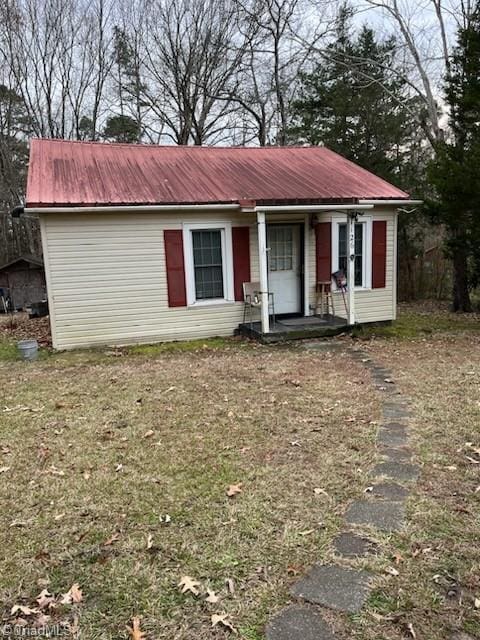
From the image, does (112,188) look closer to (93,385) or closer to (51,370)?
(51,370)

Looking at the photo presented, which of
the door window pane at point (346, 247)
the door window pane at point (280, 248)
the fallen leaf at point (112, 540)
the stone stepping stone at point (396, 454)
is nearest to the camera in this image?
the fallen leaf at point (112, 540)

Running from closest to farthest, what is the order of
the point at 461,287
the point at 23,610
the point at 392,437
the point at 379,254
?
the point at 23,610 < the point at 392,437 < the point at 379,254 < the point at 461,287

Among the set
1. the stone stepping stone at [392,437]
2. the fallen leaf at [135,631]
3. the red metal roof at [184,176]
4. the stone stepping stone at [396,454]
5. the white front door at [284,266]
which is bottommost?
the stone stepping stone at [392,437]

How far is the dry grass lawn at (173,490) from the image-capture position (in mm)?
2283

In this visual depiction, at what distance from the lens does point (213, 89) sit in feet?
65.2

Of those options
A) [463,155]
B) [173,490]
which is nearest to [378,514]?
[173,490]

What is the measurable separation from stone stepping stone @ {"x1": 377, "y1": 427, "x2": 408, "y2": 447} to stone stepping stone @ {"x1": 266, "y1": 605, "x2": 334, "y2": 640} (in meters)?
2.07

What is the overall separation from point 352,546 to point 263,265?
245 inches

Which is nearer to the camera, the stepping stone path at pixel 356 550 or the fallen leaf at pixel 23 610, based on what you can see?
the stepping stone path at pixel 356 550

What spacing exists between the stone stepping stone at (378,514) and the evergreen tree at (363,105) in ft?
46.9

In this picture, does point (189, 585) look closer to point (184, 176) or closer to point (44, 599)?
point (44, 599)

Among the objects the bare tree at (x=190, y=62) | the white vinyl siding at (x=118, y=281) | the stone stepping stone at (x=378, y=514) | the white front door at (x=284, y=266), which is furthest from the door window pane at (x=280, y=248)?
the bare tree at (x=190, y=62)

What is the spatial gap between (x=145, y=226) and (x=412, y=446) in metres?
6.28

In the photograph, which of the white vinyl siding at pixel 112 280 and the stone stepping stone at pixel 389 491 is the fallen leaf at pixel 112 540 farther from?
the white vinyl siding at pixel 112 280
